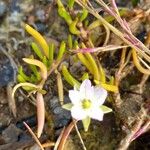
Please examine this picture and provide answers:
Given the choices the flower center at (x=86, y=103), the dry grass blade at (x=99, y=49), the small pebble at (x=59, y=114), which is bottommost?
the small pebble at (x=59, y=114)

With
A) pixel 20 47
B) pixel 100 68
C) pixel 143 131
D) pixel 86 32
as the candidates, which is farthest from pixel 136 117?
pixel 20 47

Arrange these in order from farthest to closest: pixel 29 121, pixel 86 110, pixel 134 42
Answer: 1. pixel 29 121
2. pixel 134 42
3. pixel 86 110

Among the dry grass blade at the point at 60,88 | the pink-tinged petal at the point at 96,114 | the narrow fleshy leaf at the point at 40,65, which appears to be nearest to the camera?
the pink-tinged petal at the point at 96,114

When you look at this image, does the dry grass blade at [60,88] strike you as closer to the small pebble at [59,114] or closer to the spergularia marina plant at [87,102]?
the small pebble at [59,114]

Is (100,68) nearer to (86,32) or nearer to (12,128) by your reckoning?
(86,32)

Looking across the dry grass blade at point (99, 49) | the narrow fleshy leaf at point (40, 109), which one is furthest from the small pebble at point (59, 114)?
the dry grass blade at point (99, 49)

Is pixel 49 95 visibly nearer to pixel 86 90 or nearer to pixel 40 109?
pixel 40 109
